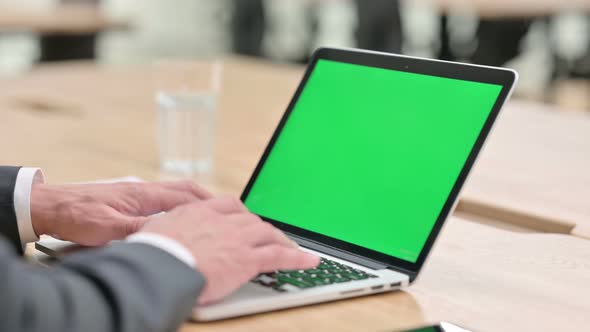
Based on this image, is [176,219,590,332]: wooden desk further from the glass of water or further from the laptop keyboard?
the glass of water

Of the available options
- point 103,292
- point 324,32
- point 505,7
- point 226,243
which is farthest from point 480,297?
point 324,32

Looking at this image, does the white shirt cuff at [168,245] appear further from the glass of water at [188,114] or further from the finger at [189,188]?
the glass of water at [188,114]

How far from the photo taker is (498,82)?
2.87 ft

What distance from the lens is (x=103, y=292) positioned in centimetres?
64

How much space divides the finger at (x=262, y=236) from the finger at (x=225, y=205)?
29 mm

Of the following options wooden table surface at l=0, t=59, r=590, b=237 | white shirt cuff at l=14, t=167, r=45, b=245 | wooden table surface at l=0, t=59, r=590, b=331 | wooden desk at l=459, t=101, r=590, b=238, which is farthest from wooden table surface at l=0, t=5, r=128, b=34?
white shirt cuff at l=14, t=167, r=45, b=245

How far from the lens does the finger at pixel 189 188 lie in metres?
0.93

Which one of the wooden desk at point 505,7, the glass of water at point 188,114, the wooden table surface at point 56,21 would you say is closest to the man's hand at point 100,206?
the glass of water at point 188,114

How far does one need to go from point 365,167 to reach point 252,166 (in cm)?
45

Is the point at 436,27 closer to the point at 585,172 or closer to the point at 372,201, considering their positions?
the point at 585,172

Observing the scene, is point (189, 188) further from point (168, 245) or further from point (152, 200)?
point (168, 245)

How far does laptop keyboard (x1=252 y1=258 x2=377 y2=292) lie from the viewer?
2.57ft

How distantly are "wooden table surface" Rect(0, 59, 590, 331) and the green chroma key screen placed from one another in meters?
0.08

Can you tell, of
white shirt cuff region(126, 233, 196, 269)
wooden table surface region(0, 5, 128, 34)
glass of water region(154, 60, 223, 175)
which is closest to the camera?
white shirt cuff region(126, 233, 196, 269)
